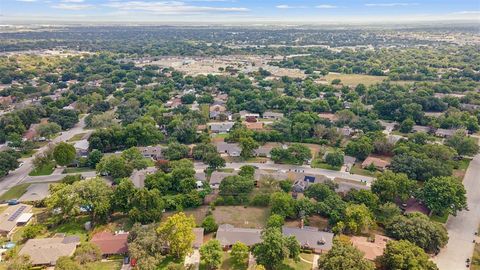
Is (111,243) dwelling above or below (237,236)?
below

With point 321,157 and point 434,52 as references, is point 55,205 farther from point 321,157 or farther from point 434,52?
point 434,52

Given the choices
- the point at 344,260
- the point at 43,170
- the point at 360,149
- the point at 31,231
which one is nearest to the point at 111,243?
the point at 31,231

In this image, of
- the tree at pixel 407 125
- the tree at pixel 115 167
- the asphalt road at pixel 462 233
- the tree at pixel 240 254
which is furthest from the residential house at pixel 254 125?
the tree at pixel 240 254

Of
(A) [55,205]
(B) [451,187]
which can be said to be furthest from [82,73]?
(B) [451,187]

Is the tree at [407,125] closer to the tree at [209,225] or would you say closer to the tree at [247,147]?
the tree at [247,147]

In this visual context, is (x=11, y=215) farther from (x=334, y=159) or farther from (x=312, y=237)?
(x=334, y=159)

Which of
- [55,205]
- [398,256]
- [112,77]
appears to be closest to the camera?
[398,256]
